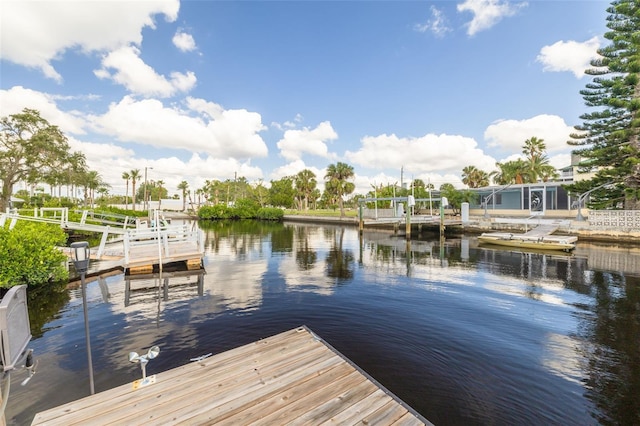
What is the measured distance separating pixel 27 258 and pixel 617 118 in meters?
37.2

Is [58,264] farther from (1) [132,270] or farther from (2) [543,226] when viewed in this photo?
(2) [543,226]

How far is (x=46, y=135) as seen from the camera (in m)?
28.0

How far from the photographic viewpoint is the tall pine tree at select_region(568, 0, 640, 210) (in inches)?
797

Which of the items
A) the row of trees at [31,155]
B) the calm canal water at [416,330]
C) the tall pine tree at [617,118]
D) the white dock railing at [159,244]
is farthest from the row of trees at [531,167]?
the row of trees at [31,155]

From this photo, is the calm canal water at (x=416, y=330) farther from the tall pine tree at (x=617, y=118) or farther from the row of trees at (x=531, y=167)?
the row of trees at (x=531, y=167)

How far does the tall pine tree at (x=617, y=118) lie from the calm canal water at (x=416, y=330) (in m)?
13.1

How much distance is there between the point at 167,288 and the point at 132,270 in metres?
2.75

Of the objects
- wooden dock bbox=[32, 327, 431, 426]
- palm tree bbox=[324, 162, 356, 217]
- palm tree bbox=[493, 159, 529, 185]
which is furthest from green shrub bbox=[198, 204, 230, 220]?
wooden dock bbox=[32, 327, 431, 426]

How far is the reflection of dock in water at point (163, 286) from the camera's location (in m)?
8.96

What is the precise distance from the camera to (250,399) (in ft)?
10.3

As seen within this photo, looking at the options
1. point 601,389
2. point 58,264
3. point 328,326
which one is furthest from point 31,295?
point 601,389

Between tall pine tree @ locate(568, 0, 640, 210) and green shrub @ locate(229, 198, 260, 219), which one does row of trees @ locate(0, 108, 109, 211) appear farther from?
tall pine tree @ locate(568, 0, 640, 210)

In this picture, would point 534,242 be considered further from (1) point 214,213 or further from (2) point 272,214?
(1) point 214,213

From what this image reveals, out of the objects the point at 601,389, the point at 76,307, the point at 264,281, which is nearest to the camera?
the point at 601,389
